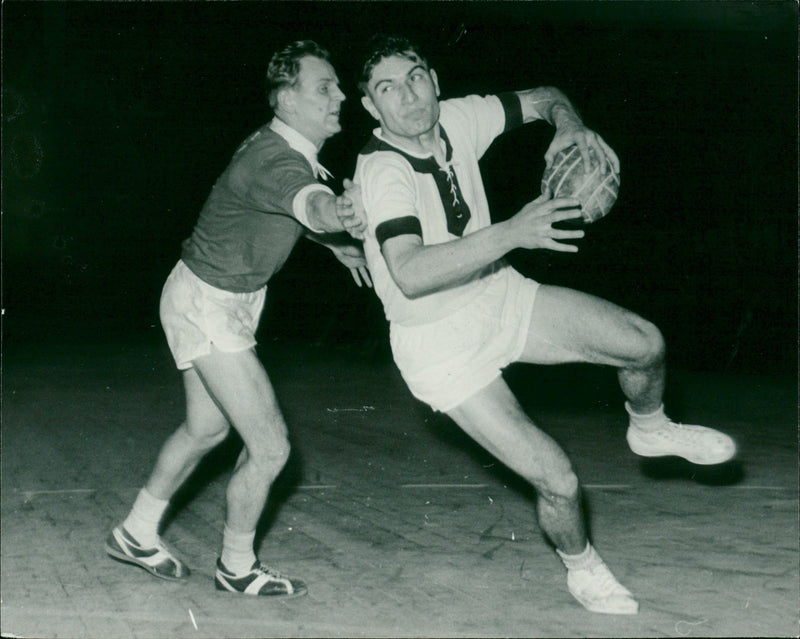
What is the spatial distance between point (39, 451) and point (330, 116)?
4.64 meters

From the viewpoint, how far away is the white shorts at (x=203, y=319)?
14.5 feet

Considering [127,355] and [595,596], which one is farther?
[127,355]

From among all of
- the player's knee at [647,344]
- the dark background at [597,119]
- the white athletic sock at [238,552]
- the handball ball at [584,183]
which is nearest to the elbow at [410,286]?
the handball ball at [584,183]

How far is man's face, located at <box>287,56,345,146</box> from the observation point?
4.46 metres

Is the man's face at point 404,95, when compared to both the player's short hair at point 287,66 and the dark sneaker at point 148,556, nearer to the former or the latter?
the player's short hair at point 287,66

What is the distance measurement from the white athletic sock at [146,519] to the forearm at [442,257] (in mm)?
2103

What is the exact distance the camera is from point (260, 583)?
451 cm

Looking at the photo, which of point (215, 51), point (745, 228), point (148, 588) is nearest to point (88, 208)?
point (215, 51)

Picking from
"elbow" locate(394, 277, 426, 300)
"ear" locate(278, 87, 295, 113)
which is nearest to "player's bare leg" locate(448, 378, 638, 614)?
"elbow" locate(394, 277, 426, 300)

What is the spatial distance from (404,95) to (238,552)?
2282 millimetres

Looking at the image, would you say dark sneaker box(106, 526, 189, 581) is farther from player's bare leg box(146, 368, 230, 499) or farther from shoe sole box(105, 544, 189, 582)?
player's bare leg box(146, 368, 230, 499)

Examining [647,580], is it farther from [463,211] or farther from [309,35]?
[309,35]

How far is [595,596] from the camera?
4.17m

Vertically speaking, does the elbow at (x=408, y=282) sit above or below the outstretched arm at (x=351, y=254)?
above
